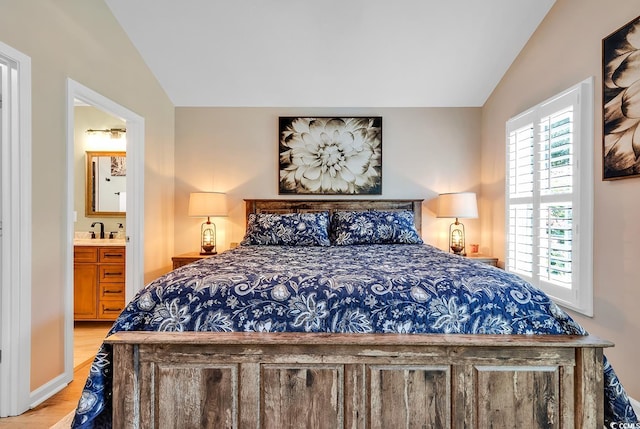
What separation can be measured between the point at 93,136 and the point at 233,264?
10.3ft

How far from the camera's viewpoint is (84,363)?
2766mm

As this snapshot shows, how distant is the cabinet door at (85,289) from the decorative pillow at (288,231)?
4.99ft

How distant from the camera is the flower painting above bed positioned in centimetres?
410

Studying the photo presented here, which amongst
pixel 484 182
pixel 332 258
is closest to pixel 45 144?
pixel 332 258

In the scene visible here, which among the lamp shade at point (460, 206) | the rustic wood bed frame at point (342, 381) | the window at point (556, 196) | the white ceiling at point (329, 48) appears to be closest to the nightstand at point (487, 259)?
the window at point (556, 196)

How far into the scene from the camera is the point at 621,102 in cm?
218

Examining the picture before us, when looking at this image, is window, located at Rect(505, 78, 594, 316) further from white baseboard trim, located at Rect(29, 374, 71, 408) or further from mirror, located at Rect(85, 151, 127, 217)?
mirror, located at Rect(85, 151, 127, 217)

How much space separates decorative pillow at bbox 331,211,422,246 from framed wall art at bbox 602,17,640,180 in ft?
5.06

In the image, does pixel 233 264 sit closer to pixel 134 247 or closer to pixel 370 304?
pixel 370 304

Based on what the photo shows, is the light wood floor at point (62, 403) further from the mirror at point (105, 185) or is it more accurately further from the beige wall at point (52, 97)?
the mirror at point (105, 185)

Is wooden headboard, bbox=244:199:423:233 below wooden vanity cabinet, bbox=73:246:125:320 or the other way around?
the other way around

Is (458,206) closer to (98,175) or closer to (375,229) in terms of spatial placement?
(375,229)

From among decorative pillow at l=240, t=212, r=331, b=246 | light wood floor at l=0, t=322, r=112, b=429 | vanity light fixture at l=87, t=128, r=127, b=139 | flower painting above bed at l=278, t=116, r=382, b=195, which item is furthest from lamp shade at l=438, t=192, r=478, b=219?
vanity light fixture at l=87, t=128, r=127, b=139

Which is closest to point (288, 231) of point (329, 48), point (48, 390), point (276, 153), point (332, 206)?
point (332, 206)
